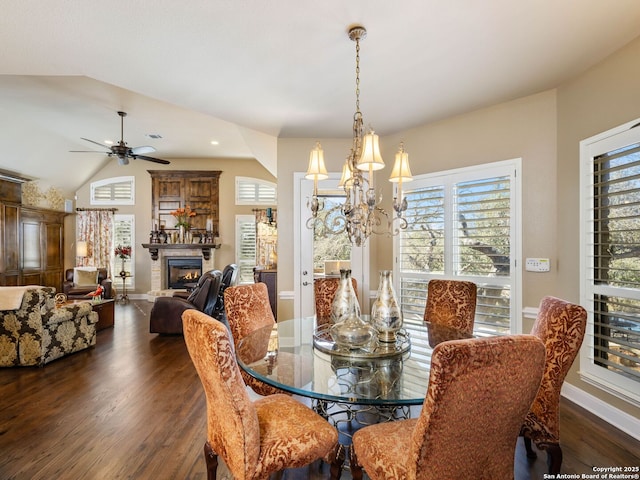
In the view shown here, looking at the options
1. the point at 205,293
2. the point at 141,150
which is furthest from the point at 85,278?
the point at 205,293

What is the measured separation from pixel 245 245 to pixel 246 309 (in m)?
5.84

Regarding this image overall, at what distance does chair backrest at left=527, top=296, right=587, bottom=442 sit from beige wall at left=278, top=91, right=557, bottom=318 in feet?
5.46

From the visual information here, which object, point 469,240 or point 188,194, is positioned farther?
point 188,194

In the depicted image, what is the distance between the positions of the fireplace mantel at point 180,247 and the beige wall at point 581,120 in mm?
6818

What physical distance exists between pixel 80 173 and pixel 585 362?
9771 millimetres

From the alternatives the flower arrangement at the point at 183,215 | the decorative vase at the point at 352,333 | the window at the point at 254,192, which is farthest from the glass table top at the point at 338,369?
the window at the point at 254,192

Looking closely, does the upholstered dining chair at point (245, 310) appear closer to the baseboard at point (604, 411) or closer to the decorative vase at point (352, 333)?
the decorative vase at point (352, 333)

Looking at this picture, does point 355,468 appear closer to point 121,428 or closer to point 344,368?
point 344,368

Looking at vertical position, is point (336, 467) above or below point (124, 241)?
below

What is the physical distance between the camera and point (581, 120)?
2654 millimetres

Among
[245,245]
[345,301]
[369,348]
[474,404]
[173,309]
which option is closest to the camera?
[474,404]

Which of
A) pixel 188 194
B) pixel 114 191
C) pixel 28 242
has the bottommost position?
pixel 28 242

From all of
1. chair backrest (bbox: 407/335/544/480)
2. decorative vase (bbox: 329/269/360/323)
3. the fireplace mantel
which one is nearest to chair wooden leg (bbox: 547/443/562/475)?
chair backrest (bbox: 407/335/544/480)

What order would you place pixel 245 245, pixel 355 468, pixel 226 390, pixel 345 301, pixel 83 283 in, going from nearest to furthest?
Result: pixel 226 390 < pixel 355 468 < pixel 345 301 < pixel 83 283 < pixel 245 245
